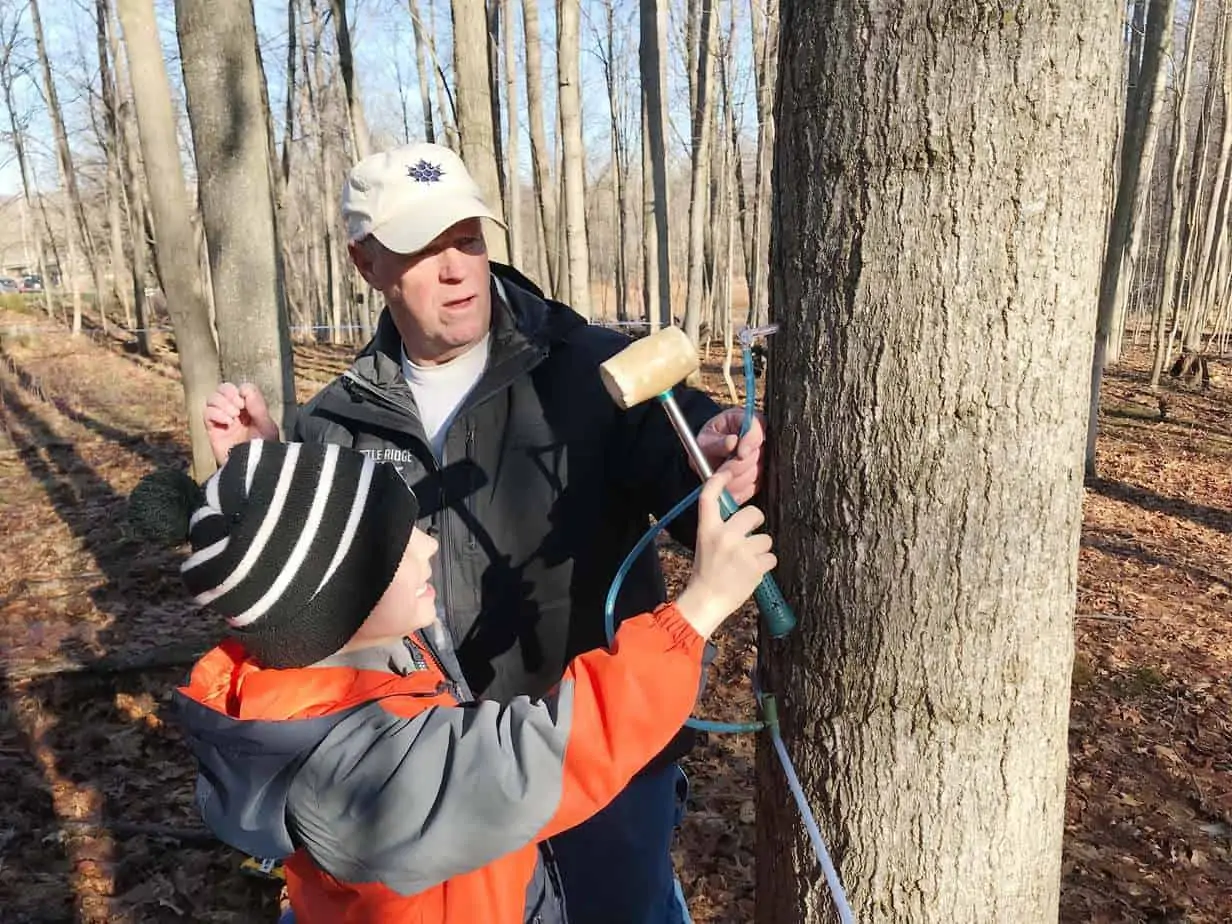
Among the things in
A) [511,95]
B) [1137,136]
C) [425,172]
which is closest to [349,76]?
[511,95]

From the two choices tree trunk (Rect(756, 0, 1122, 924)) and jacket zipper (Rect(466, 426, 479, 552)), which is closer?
tree trunk (Rect(756, 0, 1122, 924))

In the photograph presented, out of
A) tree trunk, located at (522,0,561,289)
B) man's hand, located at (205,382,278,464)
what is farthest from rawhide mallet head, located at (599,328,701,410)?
tree trunk, located at (522,0,561,289)

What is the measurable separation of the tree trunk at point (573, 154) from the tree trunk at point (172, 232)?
3.79 metres

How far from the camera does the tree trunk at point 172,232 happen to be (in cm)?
600

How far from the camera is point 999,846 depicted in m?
1.33

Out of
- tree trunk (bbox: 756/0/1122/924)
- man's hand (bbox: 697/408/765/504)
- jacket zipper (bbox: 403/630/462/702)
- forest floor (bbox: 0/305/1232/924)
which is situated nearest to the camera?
tree trunk (bbox: 756/0/1122/924)

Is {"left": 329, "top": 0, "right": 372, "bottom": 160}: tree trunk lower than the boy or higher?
higher

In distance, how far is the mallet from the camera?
1.25 meters

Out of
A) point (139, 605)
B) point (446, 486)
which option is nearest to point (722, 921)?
point (446, 486)

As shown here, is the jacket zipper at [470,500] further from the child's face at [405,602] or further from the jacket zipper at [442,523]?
the child's face at [405,602]

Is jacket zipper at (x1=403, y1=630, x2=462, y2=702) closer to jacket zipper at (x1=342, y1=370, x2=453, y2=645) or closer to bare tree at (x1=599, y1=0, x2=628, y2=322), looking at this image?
jacket zipper at (x1=342, y1=370, x2=453, y2=645)

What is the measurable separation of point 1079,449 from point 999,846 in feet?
2.19

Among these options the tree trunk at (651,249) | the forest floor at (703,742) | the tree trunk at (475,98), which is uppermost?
the tree trunk at (475,98)

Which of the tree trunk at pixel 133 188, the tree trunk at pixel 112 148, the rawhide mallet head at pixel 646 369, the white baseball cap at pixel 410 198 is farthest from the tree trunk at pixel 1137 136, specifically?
the tree trunk at pixel 112 148
